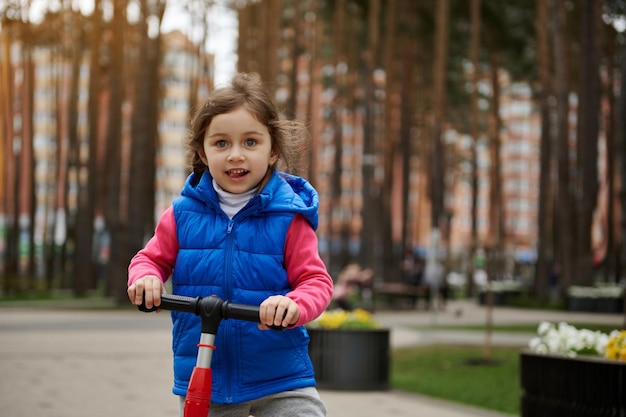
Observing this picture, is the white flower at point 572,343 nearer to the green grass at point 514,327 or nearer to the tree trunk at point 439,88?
the green grass at point 514,327

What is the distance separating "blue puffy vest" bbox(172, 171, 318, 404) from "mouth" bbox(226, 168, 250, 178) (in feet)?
0.29

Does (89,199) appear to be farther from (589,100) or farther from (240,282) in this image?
(240,282)

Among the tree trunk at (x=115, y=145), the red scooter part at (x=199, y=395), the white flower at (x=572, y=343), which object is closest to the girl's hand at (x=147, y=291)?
the red scooter part at (x=199, y=395)

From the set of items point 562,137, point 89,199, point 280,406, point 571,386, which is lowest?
point 571,386

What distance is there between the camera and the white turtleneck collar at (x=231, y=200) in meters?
3.53

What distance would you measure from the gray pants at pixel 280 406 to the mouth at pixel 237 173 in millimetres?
707

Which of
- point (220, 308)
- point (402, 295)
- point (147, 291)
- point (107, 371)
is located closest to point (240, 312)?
point (220, 308)

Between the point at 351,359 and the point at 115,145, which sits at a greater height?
the point at 115,145

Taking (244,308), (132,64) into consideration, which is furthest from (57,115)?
(244,308)

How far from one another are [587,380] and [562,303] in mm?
28571

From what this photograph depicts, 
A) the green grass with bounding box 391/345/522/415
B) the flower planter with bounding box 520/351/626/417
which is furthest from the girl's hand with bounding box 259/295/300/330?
the green grass with bounding box 391/345/522/415

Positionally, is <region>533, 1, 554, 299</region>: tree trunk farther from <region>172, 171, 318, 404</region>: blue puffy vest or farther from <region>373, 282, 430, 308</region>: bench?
<region>172, 171, 318, 404</region>: blue puffy vest

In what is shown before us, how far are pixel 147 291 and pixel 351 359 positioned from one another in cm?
937

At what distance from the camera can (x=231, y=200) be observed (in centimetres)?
353
